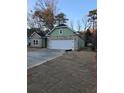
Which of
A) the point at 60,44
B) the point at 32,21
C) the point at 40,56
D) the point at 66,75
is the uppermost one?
the point at 32,21

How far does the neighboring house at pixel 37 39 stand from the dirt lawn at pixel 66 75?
18 centimetres

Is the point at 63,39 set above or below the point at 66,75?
above

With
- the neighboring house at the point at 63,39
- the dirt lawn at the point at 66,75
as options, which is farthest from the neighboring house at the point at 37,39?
→ the dirt lawn at the point at 66,75

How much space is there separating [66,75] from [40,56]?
28 cm

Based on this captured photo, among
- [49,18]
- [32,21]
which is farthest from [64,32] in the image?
[32,21]

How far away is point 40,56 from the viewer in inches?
58.6

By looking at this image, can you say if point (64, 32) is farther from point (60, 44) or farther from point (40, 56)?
point (40, 56)

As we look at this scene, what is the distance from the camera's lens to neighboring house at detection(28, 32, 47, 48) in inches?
55.4

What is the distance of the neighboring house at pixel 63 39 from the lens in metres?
1.39

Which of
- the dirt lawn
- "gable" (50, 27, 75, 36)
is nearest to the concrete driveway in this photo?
the dirt lawn
